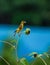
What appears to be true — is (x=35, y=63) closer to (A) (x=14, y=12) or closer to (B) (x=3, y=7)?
(B) (x=3, y=7)

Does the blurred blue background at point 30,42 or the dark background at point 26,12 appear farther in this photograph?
the dark background at point 26,12

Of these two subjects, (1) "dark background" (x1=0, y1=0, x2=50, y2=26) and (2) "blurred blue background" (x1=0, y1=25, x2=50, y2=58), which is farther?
(1) "dark background" (x1=0, y1=0, x2=50, y2=26)

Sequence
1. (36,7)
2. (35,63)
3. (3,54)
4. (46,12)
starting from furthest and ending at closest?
(36,7) < (46,12) < (3,54) < (35,63)

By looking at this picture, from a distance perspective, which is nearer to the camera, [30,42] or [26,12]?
[30,42]

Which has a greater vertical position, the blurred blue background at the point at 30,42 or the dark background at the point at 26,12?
the blurred blue background at the point at 30,42

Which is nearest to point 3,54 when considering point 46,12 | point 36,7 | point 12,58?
point 12,58

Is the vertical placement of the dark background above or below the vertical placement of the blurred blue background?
below

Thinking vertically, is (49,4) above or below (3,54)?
below

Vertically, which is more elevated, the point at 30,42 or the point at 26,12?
the point at 30,42
